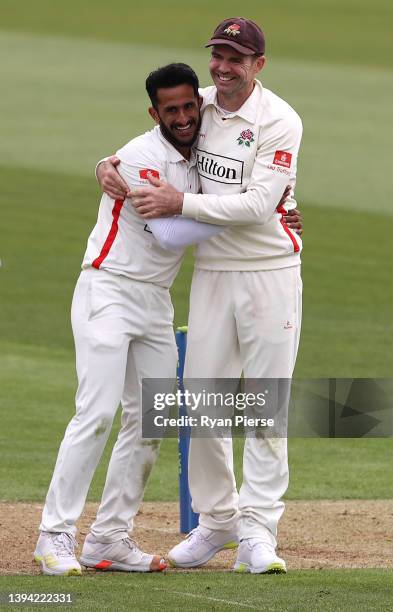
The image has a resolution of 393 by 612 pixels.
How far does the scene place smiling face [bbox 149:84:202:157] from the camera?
7.85m

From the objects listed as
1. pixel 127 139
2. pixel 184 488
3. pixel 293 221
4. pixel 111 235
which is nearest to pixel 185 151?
pixel 111 235

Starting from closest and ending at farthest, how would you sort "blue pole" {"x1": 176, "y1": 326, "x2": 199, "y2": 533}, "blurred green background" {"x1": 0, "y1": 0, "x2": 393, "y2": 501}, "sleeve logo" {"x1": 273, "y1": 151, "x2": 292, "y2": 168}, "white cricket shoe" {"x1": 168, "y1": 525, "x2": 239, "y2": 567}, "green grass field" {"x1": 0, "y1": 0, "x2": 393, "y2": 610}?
"sleeve logo" {"x1": 273, "y1": 151, "x2": 292, "y2": 168}, "green grass field" {"x1": 0, "y1": 0, "x2": 393, "y2": 610}, "white cricket shoe" {"x1": 168, "y1": 525, "x2": 239, "y2": 567}, "blue pole" {"x1": 176, "y1": 326, "x2": 199, "y2": 533}, "blurred green background" {"x1": 0, "y1": 0, "x2": 393, "y2": 501}

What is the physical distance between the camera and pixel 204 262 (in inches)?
319

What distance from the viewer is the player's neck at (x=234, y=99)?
7945 mm

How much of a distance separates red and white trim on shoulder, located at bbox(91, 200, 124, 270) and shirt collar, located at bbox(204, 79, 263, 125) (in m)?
0.72

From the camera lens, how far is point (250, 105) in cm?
798

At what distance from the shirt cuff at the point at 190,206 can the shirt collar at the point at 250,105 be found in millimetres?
519

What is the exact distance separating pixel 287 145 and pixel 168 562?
2.46 metres

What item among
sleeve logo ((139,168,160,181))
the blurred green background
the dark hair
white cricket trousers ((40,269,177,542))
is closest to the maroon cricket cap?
the dark hair

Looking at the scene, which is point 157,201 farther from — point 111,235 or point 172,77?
point 172,77

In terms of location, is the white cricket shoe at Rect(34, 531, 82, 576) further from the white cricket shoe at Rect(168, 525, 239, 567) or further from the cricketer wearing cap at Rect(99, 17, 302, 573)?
the cricketer wearing cap at Rect(99, 17, 302, 573)

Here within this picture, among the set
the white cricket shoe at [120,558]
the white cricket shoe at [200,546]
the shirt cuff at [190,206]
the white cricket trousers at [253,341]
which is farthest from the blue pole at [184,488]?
the shirt cuff at [190,206]

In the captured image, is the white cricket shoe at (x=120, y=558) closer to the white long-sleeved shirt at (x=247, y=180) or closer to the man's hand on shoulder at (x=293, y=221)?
the white long-sleeved shirt at (x=247, y=180)

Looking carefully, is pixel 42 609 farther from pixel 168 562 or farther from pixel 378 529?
pixel 378 529
